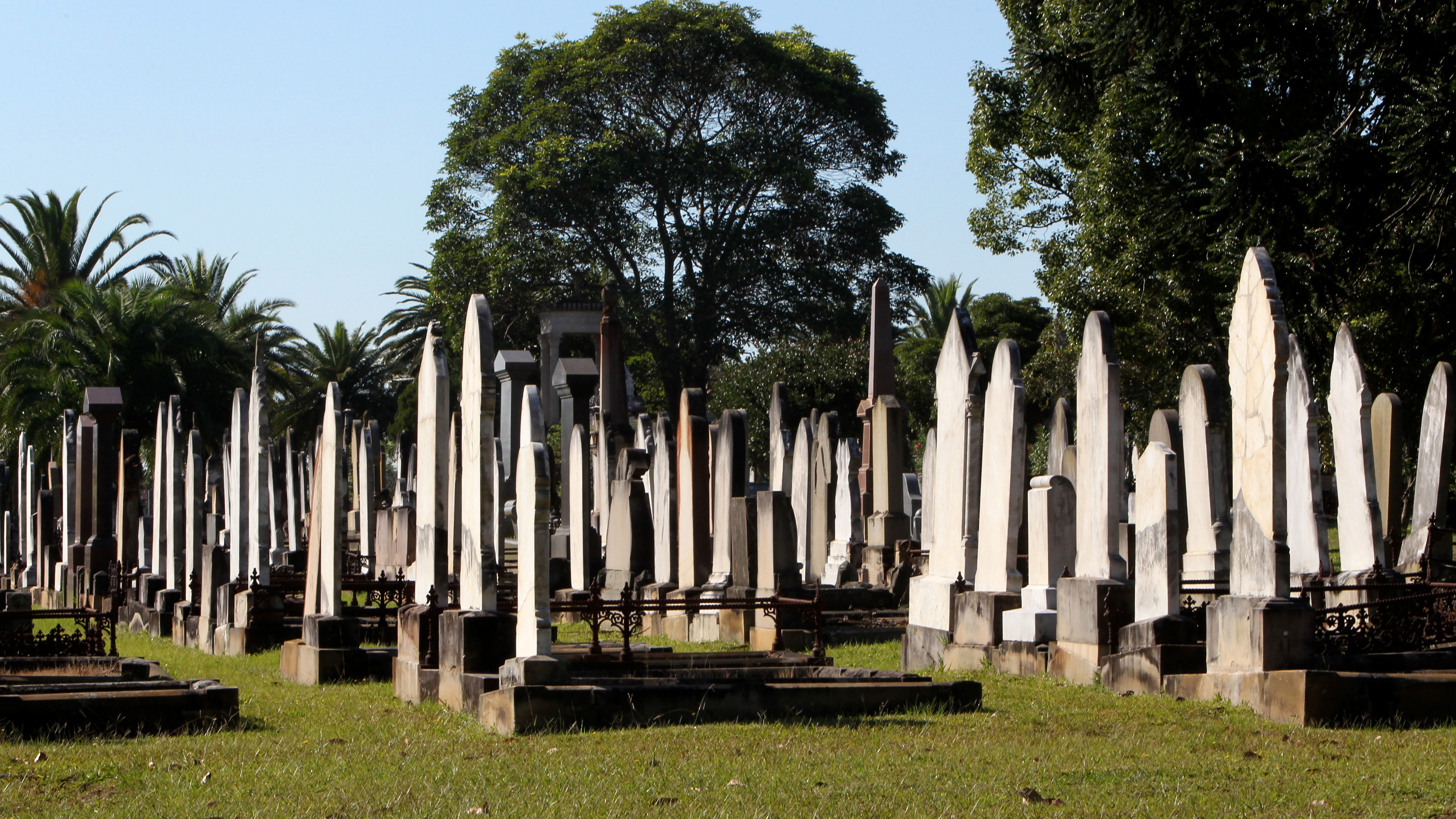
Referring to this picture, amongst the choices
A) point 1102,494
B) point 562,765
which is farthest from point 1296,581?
point 562,765

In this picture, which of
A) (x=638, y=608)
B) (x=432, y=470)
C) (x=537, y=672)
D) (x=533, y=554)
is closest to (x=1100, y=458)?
(x=638, y=608)

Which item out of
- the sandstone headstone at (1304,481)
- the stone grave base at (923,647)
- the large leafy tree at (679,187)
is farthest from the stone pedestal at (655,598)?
the large leafy tree at (679,187)

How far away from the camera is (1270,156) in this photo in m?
17.1

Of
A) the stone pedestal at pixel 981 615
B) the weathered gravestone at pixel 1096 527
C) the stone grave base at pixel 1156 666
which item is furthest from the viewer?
the stone pedestal at pixel 981 615

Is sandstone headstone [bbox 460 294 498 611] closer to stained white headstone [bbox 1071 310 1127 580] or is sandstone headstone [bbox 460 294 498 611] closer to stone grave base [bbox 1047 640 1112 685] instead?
stone grave base [bbox 1047 640 1112 685]

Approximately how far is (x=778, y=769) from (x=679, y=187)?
38.7 metres

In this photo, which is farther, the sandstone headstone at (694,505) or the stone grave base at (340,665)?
the sandstone headstone at (694,505)

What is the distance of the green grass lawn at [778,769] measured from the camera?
6039 millimetres

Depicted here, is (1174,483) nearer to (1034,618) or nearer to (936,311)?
(1034,618)

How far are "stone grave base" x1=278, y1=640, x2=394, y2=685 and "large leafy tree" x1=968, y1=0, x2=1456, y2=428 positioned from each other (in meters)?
9.93

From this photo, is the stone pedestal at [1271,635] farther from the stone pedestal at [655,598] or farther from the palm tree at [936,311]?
the palm tree at [936,311]

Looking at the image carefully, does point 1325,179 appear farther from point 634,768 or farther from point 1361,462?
point 634,768

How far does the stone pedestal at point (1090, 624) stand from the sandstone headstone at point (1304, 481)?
1.95 m

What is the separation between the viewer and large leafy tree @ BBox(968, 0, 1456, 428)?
14.9 meters
